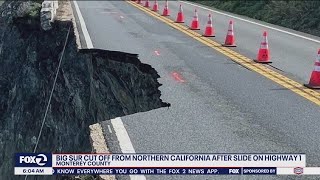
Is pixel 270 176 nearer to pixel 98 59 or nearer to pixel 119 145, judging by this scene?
pixel 119 145

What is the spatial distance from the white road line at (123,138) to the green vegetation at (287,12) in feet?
42.2

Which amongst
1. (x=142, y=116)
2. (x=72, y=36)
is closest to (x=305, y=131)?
(x=142, y=116)

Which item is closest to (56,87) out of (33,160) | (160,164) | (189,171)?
(33,160)

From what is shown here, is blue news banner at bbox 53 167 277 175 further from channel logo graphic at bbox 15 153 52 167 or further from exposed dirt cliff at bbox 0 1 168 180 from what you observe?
exposed dirt cliff at bbox 0 1 168 180

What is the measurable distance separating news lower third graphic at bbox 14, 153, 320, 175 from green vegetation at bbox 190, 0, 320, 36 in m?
13.4

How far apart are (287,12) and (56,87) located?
11.3 metres

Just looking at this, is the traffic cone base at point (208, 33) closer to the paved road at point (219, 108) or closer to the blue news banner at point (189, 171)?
the paved road at point (219, 108)

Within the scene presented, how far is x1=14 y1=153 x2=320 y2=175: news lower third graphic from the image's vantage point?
17.2 feet

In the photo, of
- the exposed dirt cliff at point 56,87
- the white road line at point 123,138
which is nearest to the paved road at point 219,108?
the white road line at point 123,138

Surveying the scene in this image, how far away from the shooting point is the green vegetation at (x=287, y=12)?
63.1 feet

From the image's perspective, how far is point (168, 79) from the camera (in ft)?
33.1

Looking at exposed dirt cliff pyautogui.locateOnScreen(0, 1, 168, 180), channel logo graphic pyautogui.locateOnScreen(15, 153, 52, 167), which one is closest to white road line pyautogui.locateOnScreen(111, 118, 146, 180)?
channel logo graphic pyautogui.locateOnScreen(15, 153, 52, 167)

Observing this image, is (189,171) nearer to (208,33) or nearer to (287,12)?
(208,33)

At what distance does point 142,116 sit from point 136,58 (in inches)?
202
